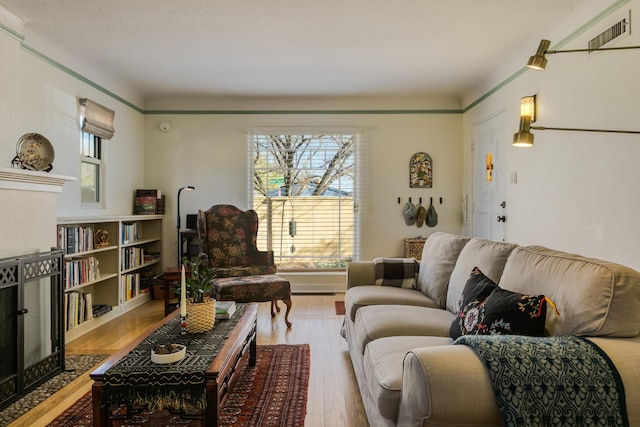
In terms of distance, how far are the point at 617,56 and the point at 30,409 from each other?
13.5 feet

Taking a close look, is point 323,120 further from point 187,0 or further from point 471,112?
point 187,0

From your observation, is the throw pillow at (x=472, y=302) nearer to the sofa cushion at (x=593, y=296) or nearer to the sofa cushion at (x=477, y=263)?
the sofa cushion at (x=477, y=263)

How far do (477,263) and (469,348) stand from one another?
1.07 meters

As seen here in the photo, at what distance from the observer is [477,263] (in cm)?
237

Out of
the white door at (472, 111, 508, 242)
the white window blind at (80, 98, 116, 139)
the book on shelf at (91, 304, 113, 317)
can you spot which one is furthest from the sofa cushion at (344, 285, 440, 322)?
the white window blind at (80, 98, 116, 139)

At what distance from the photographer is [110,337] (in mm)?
3777

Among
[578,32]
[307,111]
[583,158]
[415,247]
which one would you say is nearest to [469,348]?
[583,158]

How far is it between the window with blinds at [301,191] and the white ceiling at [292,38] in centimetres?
84

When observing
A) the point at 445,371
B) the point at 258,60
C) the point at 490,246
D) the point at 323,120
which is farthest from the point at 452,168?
the point at 445,371

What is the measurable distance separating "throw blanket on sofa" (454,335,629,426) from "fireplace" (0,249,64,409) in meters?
2.60

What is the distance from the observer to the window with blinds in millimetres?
5715

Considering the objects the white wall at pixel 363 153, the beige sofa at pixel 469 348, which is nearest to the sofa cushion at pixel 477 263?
the beige sofa at pixel 469 348

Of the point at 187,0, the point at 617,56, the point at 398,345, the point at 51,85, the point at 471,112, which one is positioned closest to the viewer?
the point at 398,345

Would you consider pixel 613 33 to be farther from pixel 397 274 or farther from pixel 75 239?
pixel 75 239
